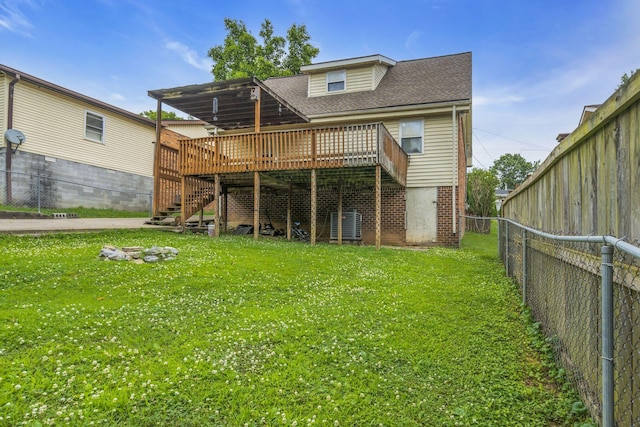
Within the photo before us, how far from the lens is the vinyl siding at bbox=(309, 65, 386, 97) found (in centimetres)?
1418

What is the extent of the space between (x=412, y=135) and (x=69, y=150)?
13436 mm

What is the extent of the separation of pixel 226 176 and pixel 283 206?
308cm

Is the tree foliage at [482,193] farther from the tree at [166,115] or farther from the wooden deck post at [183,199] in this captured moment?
the tree at [166,115]

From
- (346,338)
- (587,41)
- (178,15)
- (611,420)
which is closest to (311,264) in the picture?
(346,338)

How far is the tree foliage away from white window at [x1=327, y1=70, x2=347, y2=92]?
10921 millimetres

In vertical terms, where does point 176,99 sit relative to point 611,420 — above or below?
above

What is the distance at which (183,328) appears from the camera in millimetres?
3568

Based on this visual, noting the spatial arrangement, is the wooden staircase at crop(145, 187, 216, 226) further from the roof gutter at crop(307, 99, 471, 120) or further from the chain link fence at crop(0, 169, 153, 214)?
the roof gutter at crop(307, 99, 471, 120)

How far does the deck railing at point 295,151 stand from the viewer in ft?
31.8

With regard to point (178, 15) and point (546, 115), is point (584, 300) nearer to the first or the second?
point (178, 15)

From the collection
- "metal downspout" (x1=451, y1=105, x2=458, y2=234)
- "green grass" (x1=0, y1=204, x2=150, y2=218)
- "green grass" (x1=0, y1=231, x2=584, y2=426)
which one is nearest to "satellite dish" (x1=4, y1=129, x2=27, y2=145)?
"green grass" (x1=0, y1=204, x2=150, y2=218)

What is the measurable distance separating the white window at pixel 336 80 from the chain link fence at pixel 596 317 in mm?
12310

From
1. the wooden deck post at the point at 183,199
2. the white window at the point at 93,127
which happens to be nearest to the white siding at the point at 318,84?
the wooden deck post at the point at 183,199

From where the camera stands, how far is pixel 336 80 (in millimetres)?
14750
